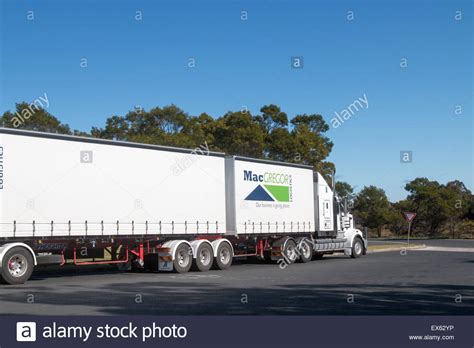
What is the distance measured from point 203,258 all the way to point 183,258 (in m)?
0.93

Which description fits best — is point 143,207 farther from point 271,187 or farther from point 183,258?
point 271,187

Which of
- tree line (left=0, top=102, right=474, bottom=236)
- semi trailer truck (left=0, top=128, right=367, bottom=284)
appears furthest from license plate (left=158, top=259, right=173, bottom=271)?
tree line (left=0, top=102, right=474, bottom=236)

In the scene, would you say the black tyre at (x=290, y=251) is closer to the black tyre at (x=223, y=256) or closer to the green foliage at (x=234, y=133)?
the black tyre at (x=223, y=256)

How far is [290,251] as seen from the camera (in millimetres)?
27484

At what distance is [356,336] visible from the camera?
8977 millimetres

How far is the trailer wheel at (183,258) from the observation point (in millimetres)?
22141

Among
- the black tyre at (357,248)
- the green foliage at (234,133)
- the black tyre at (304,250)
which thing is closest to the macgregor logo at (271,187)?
the black tyre at (304,250)

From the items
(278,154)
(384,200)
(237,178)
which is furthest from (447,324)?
(384,200)

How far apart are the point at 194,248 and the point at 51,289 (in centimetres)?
720

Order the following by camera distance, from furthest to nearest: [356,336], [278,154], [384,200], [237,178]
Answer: [384,200] → [278,154] → [237,178] → [356,336]

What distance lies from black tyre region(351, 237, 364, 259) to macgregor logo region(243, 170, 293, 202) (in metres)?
5.61

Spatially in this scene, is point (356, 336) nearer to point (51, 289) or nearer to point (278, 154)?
point (51, 289)

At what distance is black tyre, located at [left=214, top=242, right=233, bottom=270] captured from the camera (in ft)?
77.9

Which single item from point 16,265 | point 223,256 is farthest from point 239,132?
point 16,265
